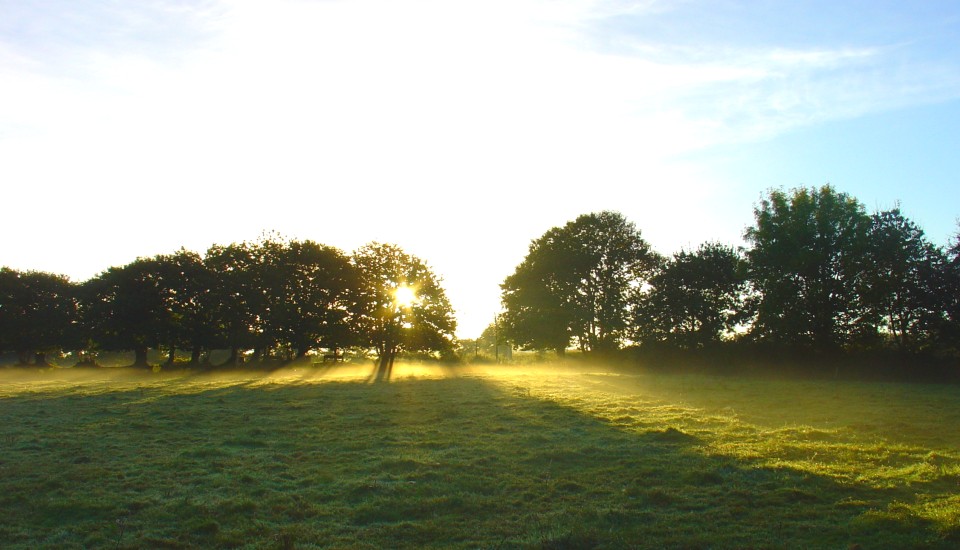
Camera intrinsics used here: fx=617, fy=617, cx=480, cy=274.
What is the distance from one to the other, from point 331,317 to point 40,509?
150 feet

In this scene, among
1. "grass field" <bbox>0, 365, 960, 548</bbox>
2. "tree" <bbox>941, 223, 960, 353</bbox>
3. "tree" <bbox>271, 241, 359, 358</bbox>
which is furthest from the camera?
"tree" <bbox>271, 241, 359, 358</bbox>

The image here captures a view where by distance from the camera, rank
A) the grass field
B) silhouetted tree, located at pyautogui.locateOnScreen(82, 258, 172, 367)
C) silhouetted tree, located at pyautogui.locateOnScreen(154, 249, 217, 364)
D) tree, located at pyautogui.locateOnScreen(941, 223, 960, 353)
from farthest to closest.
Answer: silhouetted tree, located at pyautogui.locateOnScreen(82, 258, 172, 367)
silhouetted tree, located at pyautogui.locateOnScreen(154, 249, 217, 364)
tree, located at pyautogui.locateOnScreen(941, 223, 960, 353)
the grass field

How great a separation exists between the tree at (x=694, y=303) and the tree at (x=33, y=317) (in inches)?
2314

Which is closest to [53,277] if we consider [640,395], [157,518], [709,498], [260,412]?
[260,412]

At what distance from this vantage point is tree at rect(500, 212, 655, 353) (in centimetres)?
6234

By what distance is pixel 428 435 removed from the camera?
673 inches

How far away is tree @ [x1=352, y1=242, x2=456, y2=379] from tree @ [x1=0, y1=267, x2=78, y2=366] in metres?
32.8

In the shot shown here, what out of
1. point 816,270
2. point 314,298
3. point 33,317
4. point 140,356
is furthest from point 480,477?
point 33,317

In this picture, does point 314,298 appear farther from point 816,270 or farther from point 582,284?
point 816,270

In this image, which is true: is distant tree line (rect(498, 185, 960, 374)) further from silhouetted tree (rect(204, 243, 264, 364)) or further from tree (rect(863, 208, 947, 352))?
silhouetted tree (rect(204, 243, 264, 364))

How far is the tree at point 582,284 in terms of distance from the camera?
6234cm

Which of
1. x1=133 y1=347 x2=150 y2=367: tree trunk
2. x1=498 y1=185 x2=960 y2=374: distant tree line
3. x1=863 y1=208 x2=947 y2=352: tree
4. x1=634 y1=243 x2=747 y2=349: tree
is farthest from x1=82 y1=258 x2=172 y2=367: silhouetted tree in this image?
x1=863 y1=208 x2=947 y2=352: tree

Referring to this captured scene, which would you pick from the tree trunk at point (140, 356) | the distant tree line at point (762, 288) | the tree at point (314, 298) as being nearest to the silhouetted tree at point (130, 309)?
the tree trunk at point (140, 356)

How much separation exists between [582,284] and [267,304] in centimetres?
3096
